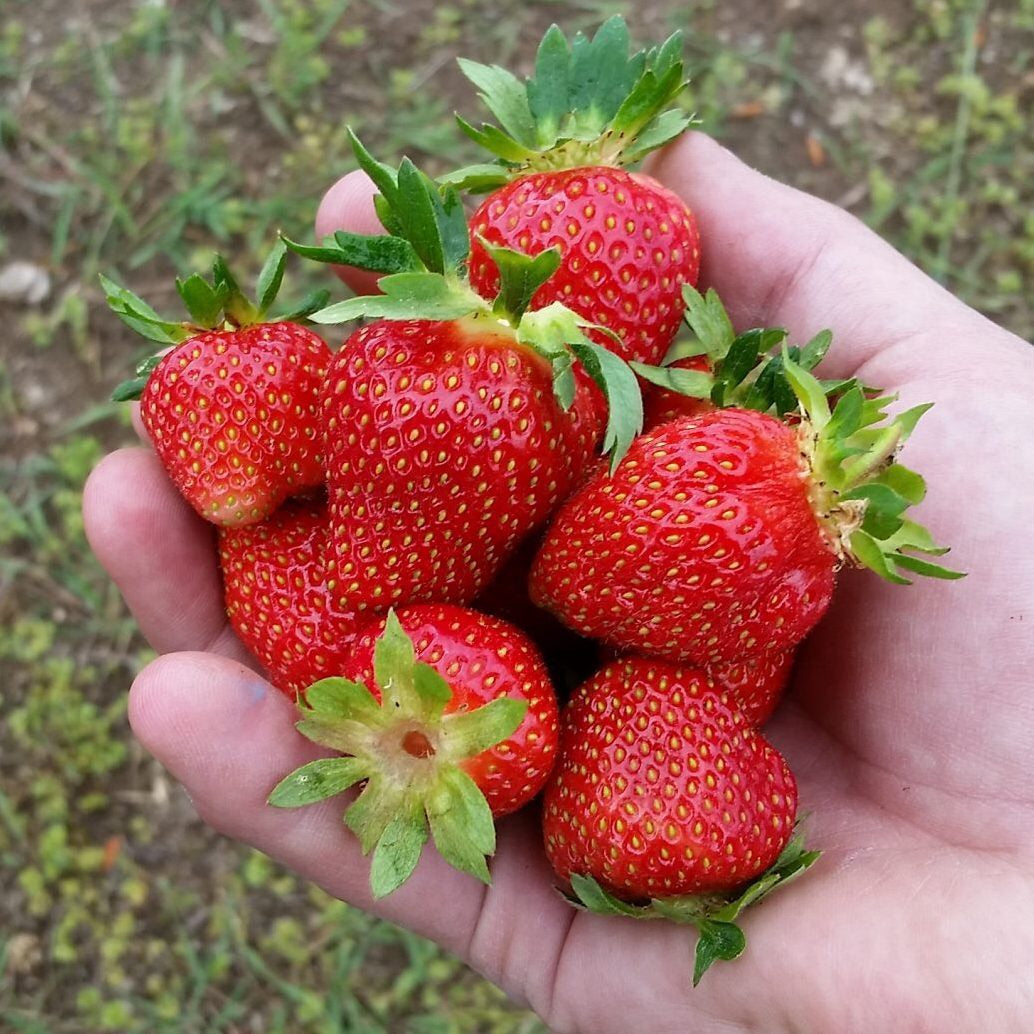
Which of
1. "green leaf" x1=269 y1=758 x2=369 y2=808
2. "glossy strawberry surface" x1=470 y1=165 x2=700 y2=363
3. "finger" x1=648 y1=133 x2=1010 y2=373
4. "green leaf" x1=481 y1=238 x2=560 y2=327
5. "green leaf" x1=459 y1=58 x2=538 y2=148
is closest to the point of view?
"green leaf" x1=481 y1=238 x2=560 y2=327

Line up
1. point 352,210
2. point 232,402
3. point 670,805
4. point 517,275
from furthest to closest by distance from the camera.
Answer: point 352,210 → point 232,402 → point 670,805 → point 517,275

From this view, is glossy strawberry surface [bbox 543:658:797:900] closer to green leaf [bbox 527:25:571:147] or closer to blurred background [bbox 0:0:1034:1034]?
green leaf [bbox 527:25:571:147]

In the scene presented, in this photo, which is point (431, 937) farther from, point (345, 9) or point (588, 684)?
point (345, 9)

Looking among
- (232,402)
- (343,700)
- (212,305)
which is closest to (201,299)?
(212,305)

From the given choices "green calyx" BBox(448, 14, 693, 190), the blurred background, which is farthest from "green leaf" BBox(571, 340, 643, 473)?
the blurred background

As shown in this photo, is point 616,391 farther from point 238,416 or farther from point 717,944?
point 717,944

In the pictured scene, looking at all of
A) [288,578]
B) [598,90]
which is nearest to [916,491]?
[598,90]

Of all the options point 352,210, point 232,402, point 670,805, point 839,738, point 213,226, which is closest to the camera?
point 670,805
